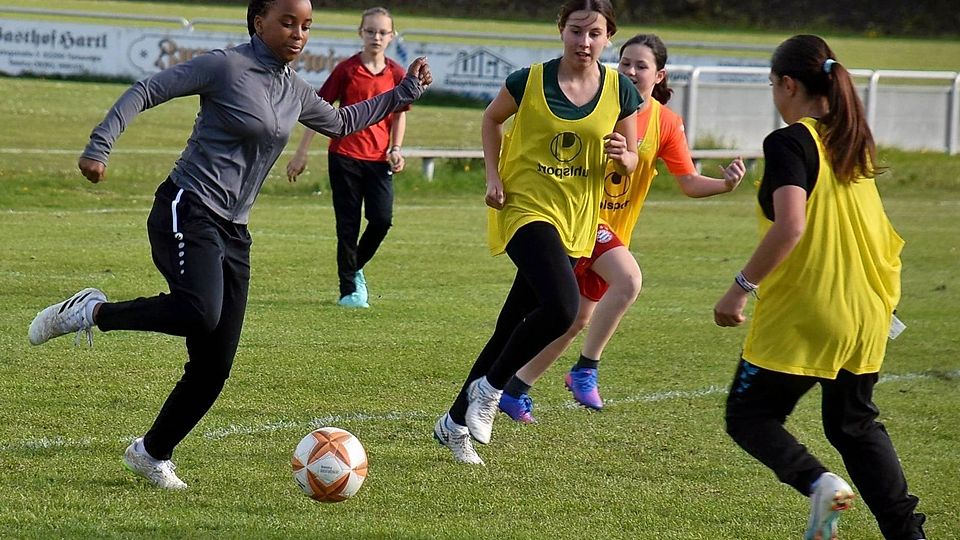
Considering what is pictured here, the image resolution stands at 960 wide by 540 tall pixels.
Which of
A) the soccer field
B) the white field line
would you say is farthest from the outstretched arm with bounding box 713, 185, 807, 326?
the white field line

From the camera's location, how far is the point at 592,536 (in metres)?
5.51

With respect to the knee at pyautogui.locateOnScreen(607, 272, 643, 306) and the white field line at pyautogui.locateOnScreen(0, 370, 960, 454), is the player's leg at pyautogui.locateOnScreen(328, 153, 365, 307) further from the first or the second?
the knee at pyautogui.locateOnScreen(607, 272, 643, 306)

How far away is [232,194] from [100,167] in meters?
0.59

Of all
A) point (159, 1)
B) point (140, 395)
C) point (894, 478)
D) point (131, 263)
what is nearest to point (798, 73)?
point (894, 478)

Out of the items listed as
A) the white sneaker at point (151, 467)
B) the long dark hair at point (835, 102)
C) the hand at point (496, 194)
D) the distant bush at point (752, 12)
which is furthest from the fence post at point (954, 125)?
the distant bush at point (752, 12)

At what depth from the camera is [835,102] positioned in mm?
4867

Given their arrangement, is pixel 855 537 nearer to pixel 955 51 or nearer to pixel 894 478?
pixel 894 478

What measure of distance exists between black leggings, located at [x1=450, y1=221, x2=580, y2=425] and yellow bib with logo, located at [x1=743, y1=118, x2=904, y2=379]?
1.46 metres

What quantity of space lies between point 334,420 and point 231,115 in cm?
212

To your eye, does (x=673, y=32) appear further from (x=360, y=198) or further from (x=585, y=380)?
(x=585, y=380)

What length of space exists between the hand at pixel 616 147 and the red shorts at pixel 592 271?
789 mm

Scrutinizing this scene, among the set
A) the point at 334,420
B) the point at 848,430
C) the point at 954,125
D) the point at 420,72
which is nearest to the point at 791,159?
the point at 848,430

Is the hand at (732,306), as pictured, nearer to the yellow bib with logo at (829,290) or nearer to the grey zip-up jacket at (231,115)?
the yellow bib with logo at (829,290)

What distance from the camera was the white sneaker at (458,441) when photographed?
21.3ft
